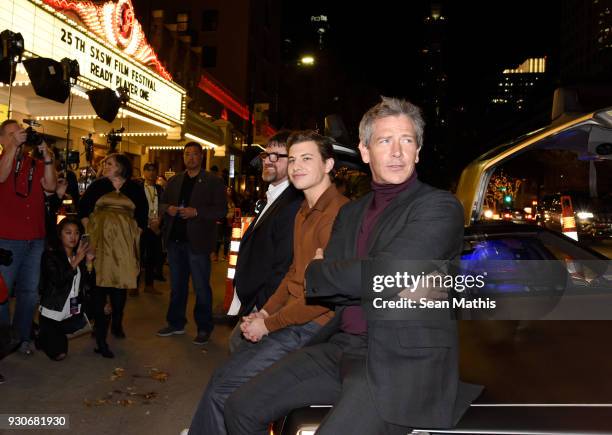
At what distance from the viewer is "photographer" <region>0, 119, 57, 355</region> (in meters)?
4.82

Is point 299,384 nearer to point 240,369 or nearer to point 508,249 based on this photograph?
point 240,369

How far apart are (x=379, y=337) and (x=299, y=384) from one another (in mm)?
526

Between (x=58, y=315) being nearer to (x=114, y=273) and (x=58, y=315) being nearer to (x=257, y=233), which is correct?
(x=114, y=273)

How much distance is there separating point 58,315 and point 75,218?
1.04 meters

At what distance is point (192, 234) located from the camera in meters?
6.00

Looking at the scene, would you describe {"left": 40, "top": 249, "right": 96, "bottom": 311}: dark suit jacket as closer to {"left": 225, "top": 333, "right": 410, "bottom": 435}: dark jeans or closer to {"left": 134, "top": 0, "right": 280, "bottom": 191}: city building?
{"left": 225, "top": 333, "right": 410, "bottom": 435}: dark jeans

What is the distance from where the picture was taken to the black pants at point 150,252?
8.73m

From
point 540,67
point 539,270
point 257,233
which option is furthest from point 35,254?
point 540,67

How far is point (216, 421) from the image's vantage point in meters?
2.58

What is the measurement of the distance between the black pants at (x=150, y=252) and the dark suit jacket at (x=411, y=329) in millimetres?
6961

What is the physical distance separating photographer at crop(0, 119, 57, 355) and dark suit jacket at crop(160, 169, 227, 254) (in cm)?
133

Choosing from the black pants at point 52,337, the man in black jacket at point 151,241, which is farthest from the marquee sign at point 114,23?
the black pants at point 52,337

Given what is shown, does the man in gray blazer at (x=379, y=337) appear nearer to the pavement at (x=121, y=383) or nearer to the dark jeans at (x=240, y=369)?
the dark jeans at (x=240, y=369)

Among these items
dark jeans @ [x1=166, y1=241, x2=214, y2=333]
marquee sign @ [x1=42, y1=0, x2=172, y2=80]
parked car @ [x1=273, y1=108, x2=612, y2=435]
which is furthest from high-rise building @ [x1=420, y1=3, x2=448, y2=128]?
parked car @ [x1=273, y1=108, x2=612, y2=435]
